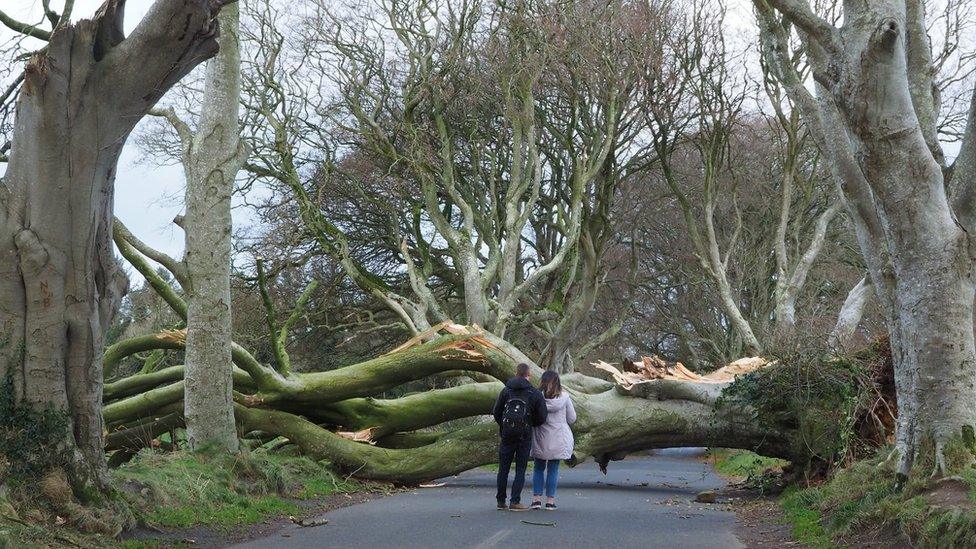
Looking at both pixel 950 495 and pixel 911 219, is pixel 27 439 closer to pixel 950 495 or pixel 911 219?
pixel 950 495

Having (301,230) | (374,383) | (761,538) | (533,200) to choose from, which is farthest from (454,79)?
(761,538)

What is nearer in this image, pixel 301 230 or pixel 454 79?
pixel 301 230

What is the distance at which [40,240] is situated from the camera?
7.99m

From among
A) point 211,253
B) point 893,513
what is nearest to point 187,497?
point 211,253

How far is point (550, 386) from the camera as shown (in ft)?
41.7

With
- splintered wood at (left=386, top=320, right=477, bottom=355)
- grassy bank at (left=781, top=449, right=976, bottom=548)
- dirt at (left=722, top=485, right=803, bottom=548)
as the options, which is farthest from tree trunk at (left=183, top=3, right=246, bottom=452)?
grassy bank at (left=781, top=449, right=976, bottom=548)

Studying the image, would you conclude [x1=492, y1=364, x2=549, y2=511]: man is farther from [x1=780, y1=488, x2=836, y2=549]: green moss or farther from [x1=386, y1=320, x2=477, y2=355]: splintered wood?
[x1=386, y1=320, x2=477, y2=355]: splintered wood

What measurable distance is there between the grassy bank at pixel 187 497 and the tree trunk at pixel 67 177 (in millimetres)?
560

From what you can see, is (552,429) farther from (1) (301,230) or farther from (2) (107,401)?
(1) (301,230)

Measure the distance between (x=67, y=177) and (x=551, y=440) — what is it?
672 centimetres

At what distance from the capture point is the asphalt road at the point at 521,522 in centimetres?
906

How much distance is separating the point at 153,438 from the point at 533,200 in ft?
36.9

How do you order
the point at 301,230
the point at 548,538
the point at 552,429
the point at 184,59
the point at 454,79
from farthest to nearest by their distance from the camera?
the point at 454,79, the point at 301,230, the point at 552,429, the point at 548,538, the point at 184,59

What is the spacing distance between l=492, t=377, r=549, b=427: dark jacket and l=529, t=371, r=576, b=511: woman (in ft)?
0.64
